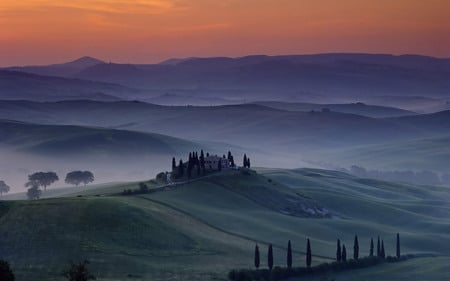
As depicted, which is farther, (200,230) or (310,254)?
(200,230)

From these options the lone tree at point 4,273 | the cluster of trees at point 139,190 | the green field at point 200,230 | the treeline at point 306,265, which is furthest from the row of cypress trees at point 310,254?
the cluster of trees at point 139,190

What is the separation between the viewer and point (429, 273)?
369 ft

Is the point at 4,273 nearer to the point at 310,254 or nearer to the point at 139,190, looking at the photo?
the point at 310,254

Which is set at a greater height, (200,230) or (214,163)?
(214,163)

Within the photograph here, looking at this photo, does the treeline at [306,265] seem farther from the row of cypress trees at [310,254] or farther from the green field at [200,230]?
the green field at [200,230]

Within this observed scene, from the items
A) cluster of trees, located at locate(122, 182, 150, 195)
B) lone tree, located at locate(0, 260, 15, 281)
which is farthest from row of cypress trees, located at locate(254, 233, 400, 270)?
cluster of trees, located at locate(122, 182, 150, 195)

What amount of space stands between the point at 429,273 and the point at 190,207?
4315cm

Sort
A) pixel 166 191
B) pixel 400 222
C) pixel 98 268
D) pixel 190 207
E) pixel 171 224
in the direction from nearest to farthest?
pixel 98 268
pixel 171 224
pixel 190 207
pixel 166 191
pixel 400 222

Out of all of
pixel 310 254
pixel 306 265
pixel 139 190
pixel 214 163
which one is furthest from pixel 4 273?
pixel 214 163

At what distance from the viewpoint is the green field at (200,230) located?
104812 mm

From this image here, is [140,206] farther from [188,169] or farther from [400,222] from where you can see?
[400,222]

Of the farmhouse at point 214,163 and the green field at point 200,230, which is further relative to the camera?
the farmhouse at point 214,163

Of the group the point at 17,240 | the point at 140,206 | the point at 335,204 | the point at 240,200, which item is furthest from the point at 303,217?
the point at 17,240

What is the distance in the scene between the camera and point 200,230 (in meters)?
128
